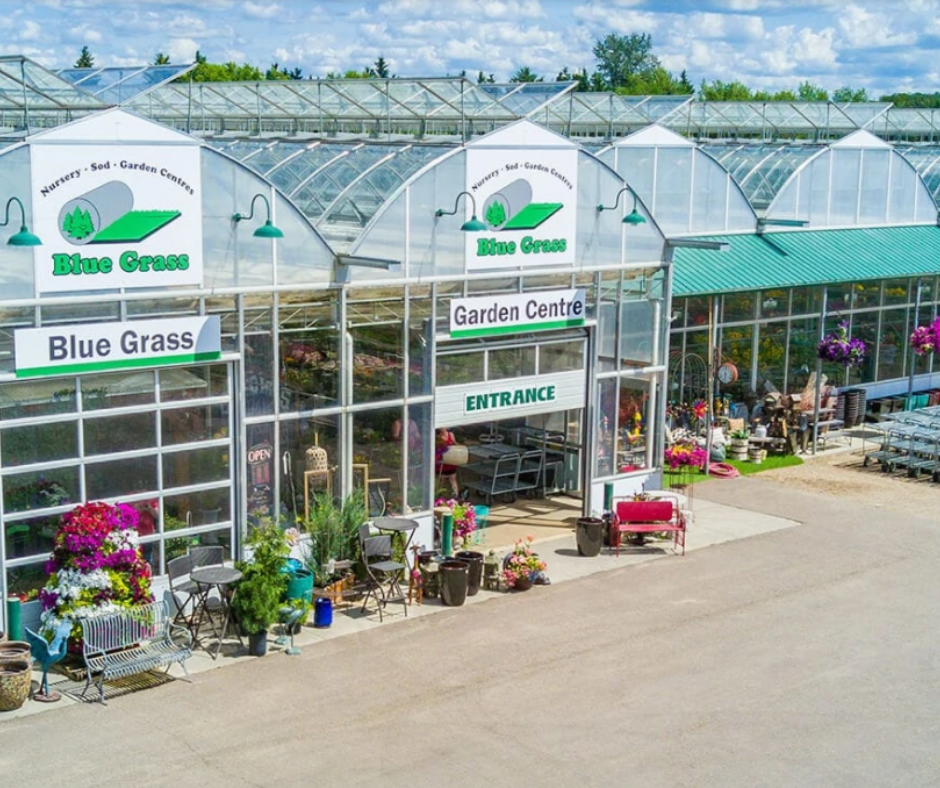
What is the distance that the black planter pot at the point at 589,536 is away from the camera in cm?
2012

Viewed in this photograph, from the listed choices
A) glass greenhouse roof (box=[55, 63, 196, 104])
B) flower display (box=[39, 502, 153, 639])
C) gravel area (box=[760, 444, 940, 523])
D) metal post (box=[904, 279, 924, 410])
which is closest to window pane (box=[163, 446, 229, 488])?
flower display (box=[39, 502, 153, 639])

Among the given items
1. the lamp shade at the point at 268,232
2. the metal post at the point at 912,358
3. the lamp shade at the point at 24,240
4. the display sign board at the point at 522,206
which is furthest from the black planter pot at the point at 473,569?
the metal post at the point at 912,358

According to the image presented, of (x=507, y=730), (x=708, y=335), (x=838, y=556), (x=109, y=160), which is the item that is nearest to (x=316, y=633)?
(x=507, y=730)

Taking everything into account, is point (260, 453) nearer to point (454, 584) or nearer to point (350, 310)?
point (350, 310)

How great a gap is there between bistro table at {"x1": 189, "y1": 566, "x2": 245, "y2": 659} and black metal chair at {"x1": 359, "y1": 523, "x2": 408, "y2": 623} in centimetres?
198

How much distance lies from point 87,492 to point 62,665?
6.74ft

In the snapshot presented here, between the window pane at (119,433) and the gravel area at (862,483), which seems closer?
the window pane at (119,433)

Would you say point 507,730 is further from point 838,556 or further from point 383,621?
point 838,556

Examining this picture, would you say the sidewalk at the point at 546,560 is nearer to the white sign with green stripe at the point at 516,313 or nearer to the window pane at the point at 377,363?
the window pane at the point at 377,363

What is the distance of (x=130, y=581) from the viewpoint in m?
15.4

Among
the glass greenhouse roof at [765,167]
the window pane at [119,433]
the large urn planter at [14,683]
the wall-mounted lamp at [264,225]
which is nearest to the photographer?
the large urn planter at [14,683]

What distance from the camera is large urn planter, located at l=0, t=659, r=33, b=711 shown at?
46.0 feet

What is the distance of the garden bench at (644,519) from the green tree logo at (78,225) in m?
9.04

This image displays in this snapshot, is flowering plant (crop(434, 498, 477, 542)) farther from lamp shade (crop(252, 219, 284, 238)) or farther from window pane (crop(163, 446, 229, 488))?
lamp shade (crop(252, 219, 284, 238))
